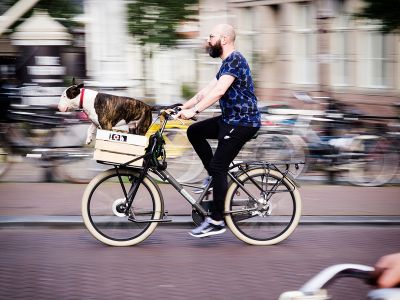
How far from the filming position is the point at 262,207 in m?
6.64

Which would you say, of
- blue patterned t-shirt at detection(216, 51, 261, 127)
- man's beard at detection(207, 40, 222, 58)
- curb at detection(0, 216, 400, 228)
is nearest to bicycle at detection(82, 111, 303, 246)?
blue patterned t-shirt at detection(216, 51, 261, 127)

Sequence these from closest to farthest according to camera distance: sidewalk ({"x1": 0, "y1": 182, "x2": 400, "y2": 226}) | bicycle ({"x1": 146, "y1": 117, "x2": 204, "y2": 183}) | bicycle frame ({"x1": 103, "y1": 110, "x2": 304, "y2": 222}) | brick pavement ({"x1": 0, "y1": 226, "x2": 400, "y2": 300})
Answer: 1. brick pavement ({"x1": 0, "y1": 226, "x2": 400, "y2": 300})
2. bicycle frame ({"x1": 103, "y1": 110, "x2": 304, "y2": 222})
3. sidewalk ({"x1": 0, "y1": 182, "x2": 400, "y2": 226})
4. bicycle ({"x1": 146, "y1": 117, "x2": 204, "y2": 183})

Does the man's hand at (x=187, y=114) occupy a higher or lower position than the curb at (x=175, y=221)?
higher

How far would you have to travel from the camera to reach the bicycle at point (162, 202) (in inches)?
255

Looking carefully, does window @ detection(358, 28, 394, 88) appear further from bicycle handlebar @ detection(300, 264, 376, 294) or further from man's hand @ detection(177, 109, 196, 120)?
bicycle handlebar @ detection(300, 264, 376, 294)

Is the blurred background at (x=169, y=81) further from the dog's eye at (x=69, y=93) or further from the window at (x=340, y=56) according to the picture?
the dog's eye at (x=69, y=93)

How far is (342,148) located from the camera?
10352 millimetres

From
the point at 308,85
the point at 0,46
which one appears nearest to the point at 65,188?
the point at 0,46

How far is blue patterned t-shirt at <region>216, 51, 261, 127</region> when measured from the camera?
20.5ft

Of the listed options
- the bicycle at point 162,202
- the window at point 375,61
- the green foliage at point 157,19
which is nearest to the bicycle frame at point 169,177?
the bicycle at point 162,202

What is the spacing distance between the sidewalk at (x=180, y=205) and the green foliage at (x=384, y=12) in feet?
7.43

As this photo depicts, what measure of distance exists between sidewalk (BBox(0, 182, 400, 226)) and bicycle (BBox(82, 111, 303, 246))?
90cm

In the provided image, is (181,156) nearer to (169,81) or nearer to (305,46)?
(169,81)

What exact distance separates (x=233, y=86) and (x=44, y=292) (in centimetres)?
220
